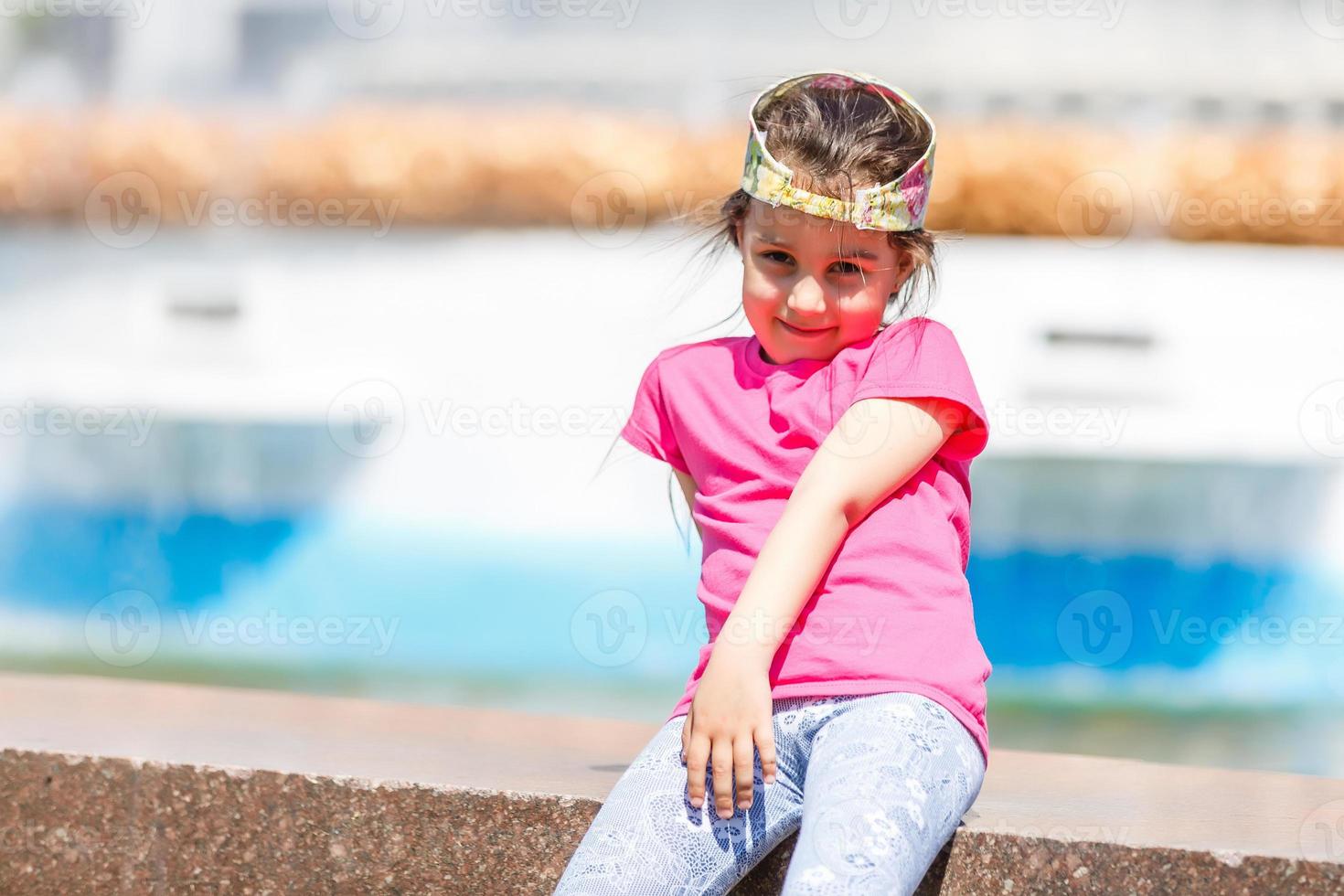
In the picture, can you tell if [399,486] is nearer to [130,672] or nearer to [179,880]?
[130,672]

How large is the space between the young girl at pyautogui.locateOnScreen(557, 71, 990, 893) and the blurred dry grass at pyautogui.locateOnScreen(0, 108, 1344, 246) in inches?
137

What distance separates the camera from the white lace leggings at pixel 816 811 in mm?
1170

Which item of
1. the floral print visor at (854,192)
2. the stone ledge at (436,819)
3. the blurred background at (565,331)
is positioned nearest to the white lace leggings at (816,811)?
the stone ledge at (436,819)

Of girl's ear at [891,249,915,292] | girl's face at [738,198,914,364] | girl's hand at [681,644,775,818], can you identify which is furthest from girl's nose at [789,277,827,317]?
girl's hand at [681,644,775,818]

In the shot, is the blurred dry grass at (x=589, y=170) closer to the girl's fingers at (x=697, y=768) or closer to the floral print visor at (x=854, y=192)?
the floral print visor at (x=854, y=192)

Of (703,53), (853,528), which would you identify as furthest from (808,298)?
(703,53)

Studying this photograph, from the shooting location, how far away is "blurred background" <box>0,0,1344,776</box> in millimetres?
4617

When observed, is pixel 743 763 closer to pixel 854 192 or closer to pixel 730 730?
pixel 730 730

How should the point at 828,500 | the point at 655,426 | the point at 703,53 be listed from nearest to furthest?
the point at 828,500 → the point at 655,426 → the point at 703,53

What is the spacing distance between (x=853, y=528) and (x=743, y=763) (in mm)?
270

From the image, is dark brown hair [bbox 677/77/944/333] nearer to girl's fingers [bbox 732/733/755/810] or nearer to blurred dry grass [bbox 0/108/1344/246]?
girl's fingers [bbox 732/733/755/810]

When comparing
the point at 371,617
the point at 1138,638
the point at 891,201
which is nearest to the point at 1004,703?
the point at 1138,638

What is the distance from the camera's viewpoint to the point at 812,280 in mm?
1444

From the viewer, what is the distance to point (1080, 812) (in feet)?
→ 4.93
